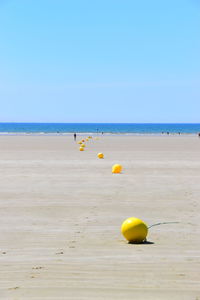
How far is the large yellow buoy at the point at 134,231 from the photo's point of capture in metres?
9.11

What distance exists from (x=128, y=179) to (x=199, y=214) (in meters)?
7.73

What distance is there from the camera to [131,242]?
9242 mm

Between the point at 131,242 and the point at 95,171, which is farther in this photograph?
the point at 95,171

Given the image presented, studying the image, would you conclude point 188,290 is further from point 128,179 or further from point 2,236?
point 128,179

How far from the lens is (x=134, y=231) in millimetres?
9102

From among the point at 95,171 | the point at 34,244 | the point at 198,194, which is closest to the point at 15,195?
the point at 198,194

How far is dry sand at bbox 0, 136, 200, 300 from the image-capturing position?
21.5ft

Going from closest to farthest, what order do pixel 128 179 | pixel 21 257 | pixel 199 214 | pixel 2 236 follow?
pixel 21 257, pixel 2 236, pixel 199 214, pixel 128 179

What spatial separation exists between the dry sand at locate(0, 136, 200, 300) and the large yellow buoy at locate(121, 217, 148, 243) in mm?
147

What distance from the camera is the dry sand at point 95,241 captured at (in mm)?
6566

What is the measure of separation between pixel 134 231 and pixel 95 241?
671 millimetres

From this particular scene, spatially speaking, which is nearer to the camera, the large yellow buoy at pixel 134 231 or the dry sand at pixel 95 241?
the dry sand at pixel 95 241

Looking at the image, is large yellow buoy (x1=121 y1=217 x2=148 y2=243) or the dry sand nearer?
the dry sand

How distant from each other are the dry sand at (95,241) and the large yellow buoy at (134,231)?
5.8 inches
